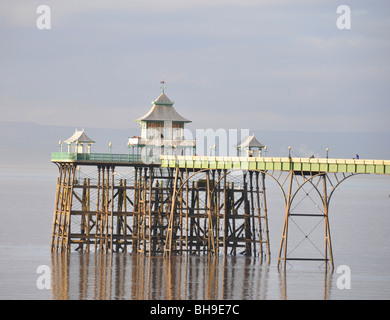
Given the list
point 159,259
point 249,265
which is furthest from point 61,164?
point 249,265

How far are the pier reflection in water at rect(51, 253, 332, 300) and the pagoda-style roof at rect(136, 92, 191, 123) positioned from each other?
12409 mm

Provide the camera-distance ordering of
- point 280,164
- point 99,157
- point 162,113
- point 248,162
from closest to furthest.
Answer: point 280,164
point 248,162
point 99,157
point 162,113

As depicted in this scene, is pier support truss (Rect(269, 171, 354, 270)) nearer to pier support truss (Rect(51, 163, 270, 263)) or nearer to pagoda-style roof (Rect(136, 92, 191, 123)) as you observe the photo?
pier support truss (Rect(51, 163, 270, 263))

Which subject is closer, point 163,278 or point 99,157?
point 163,278

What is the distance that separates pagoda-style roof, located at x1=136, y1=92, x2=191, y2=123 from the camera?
91000 millimetres

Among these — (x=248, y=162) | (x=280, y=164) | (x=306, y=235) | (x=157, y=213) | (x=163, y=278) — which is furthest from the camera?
(x=306, y=235)

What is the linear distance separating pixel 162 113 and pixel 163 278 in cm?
2163

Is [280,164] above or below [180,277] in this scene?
above

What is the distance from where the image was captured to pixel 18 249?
9831cm

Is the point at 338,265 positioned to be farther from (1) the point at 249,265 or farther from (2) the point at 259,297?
(2) the point at 259,297

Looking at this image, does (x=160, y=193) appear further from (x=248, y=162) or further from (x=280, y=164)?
(x=280, y=164)

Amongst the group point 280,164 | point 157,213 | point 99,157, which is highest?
point 99,157

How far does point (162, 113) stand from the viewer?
91.8 m

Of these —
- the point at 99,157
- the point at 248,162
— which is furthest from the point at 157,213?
the point at 248,162
